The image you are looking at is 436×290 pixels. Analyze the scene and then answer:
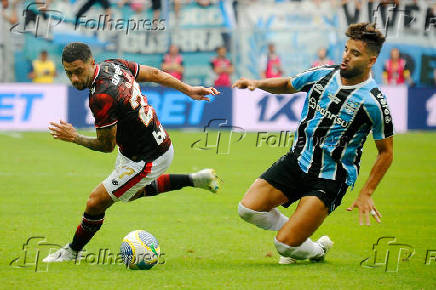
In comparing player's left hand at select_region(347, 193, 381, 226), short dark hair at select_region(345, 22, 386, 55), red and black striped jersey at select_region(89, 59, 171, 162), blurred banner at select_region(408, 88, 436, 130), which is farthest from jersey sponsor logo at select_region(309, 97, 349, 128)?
blurred banner at select_region(408, 88, 436, 130)

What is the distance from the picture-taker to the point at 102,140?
22.8 ft

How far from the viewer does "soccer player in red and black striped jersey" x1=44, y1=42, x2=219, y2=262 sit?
22.7 ft

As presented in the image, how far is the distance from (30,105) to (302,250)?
1422 cm

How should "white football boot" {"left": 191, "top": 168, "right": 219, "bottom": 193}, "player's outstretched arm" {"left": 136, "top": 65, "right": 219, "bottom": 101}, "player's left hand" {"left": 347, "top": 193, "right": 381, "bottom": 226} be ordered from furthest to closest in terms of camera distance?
"white football boot" {"left": 191, "top": 168, "right": 219, "bottom": 193} < "player's outstretched arm" {"left": 136, "top": 65, "right": 219, "bottom": 101} < "player's left hand" {"left": 347, "top": 193, "right": 381, "bottom": 226}

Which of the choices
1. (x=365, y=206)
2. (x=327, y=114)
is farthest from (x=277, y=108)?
(x=365, y=206)

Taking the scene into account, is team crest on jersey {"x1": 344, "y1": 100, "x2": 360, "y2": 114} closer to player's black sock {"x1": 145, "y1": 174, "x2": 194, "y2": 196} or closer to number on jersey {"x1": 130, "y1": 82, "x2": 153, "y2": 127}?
number on jersey {"x1": 130, "y1": 82, "x2": 153, "y2": 127}

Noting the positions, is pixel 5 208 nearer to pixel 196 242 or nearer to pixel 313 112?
pixel 196 242

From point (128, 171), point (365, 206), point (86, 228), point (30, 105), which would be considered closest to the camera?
point (365, 206)

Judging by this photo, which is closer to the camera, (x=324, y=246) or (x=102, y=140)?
(x=102, y=140)

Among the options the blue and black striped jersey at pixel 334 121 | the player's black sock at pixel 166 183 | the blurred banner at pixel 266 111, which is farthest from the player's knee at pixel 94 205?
the blurred banner at pixel 266 111

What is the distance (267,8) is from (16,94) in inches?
384

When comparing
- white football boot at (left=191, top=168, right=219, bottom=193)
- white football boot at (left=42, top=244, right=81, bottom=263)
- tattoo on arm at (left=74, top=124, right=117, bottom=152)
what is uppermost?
tattoo on arm at (left=74, top=124, right=117, bottom=152)

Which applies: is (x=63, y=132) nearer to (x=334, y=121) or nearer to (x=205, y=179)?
(x=205, y=179)

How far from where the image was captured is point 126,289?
6391 millimetres
